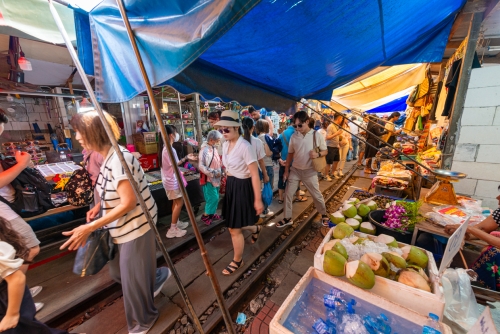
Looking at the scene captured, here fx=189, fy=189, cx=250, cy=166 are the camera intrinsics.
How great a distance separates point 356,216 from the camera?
270 cm

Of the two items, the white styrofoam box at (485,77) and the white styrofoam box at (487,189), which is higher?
the white styrofoam box at (485,77)

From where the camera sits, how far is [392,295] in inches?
49.7

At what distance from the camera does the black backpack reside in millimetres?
2465

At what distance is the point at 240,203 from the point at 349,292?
1.69 metres

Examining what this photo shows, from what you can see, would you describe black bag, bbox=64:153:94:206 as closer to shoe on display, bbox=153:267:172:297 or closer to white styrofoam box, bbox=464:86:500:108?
shoe on display, bbox=153:267:172:297

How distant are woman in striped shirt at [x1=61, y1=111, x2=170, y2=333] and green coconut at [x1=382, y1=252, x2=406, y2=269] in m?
2.07

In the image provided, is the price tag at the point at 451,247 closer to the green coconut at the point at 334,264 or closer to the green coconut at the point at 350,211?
the green coconut at the point at 334,264

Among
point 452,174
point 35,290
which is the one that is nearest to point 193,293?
point 35,290

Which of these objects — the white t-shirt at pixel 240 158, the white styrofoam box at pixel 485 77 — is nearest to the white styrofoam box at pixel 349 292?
the white t-shirt at pixel 240 158

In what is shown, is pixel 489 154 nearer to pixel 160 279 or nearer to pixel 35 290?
pixel 160 279

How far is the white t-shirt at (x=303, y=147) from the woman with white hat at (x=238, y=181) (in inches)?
58.5

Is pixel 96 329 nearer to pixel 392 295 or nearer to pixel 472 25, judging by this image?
pixel 392 295

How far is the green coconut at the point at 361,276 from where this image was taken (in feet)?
4.04

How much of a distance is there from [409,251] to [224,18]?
6.93 feet
